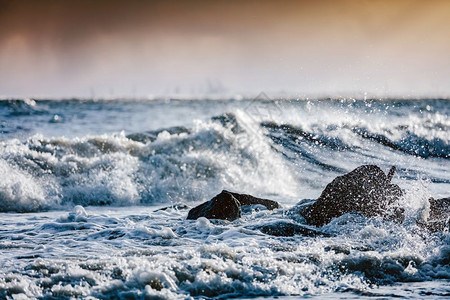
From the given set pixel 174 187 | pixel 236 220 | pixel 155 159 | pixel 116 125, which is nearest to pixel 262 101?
pixel 116 125

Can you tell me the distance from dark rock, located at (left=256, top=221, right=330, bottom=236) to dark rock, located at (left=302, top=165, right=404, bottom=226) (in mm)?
335

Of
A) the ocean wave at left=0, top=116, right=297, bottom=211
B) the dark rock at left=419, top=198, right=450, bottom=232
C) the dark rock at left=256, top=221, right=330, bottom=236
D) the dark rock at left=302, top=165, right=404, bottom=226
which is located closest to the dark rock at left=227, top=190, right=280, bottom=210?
the dark rock at left=302, top=165, right=404, bottom=226

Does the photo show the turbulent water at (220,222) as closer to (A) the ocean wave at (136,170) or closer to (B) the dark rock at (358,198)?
(A) the ocean wave at (136,170)

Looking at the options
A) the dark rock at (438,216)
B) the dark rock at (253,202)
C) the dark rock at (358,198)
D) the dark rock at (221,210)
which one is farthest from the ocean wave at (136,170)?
the dark rock at (438,216)

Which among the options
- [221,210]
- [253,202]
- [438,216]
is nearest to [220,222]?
[221,210]

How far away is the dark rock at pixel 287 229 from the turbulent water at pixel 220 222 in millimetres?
141

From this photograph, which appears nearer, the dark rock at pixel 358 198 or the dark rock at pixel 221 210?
the dark rock at pixel 358 198

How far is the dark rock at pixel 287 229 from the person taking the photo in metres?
6.91

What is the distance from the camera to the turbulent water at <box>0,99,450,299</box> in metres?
5.08

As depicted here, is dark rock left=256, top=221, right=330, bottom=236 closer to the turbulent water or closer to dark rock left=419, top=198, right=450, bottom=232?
the turbulent water

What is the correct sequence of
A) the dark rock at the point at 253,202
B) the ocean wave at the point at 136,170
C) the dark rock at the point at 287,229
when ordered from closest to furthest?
the dark rock at the point at 287,229, the dark rock at the point at 253,202, the ocean wave at the point at 136,170

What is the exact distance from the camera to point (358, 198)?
7.40m

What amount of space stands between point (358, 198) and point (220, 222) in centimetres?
176

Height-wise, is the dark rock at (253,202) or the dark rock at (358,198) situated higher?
the dark rock at (358,198)
